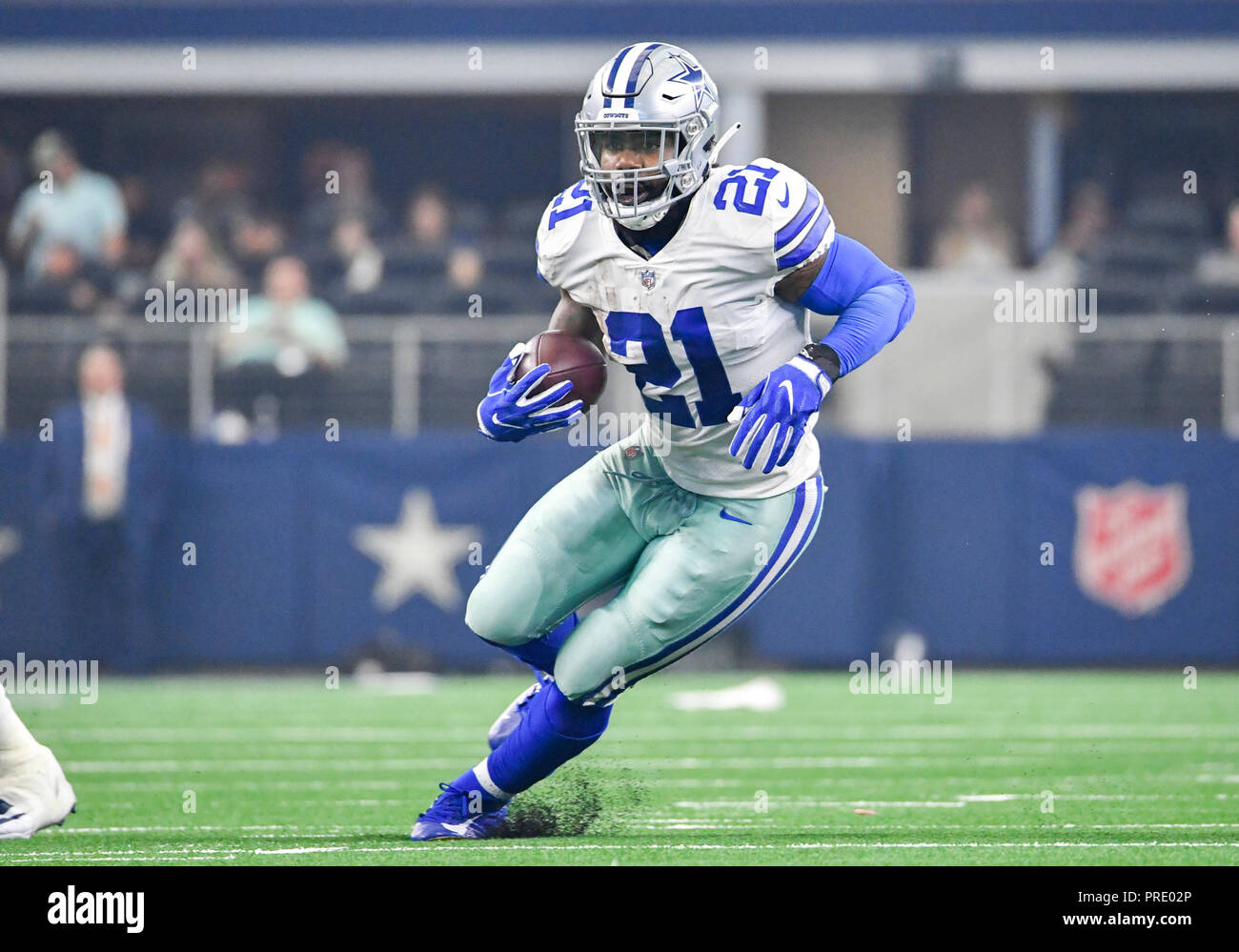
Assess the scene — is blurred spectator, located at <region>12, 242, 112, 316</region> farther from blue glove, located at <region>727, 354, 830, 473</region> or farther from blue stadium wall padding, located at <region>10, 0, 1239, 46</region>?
blue glove, located at <region>727, 354, 830, 473</region>

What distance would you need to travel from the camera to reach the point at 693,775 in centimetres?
645

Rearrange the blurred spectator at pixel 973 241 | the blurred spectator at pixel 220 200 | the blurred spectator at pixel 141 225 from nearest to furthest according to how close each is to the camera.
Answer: the blurred spectator at pixel 973 241
the blurred spectator at pixel 220 200
the blurred spectator at pixel 141 225

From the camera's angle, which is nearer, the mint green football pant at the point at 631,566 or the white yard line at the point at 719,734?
the mint green football pant at the point at 631,566

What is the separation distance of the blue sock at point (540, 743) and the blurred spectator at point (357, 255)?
6.54 m

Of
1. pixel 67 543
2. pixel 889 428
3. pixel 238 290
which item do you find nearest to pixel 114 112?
pixel 238 290

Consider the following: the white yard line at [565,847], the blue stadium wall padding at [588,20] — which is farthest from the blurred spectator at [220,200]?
the white yard line at [565,847]

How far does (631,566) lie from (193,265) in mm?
6976

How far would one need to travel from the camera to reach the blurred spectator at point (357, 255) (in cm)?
1119

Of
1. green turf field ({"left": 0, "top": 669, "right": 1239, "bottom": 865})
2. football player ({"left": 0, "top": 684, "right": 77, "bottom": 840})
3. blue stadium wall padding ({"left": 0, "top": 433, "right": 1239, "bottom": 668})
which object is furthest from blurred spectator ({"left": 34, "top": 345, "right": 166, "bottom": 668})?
football player ({"left": 0, "top": 684, "right": 77, "bottom": 840})

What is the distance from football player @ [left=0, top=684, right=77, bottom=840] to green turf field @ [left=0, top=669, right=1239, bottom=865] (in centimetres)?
5

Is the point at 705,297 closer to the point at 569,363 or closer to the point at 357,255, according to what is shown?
the point at 569,363

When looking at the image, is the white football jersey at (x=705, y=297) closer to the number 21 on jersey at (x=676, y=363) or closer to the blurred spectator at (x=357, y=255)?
the number 21 on jersey at (x=676, y=363)

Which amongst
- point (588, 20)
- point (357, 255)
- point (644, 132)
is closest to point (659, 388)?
point (644, 132)

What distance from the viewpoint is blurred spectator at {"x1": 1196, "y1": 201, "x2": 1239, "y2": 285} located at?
36.1 ft
